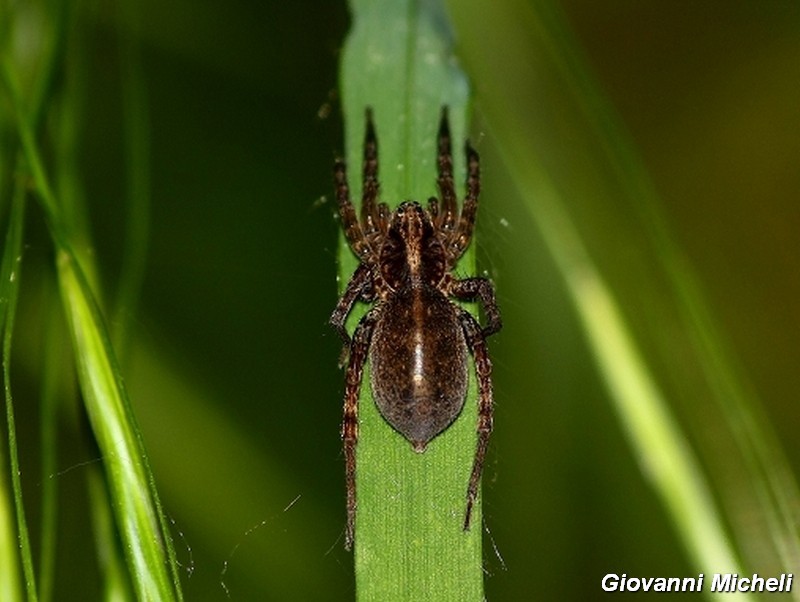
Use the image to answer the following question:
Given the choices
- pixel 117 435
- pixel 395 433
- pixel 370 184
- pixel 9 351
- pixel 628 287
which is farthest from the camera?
pixel 628 287

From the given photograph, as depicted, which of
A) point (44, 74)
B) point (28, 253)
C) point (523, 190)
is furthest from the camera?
point (28, 253)

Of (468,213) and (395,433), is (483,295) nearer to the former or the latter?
A: (468,213)

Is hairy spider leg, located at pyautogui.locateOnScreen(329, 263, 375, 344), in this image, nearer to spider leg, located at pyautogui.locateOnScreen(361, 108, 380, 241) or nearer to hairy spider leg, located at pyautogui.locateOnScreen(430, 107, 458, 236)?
spider leg, located at pyautogui.locateOnScreen(361, 108, 380, 241)

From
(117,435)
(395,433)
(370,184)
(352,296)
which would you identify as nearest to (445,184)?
(370,184)

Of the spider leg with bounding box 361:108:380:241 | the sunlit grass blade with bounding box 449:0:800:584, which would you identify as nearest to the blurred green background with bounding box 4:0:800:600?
the sunlit grass blade with bounding box 449:0:800:584

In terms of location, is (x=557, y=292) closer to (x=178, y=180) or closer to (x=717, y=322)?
(x=717, y=322)

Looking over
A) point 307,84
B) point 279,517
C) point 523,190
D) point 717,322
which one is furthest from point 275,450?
point 717,322

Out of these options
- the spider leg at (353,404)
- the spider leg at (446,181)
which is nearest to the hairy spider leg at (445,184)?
the spider leg at (446,181)
